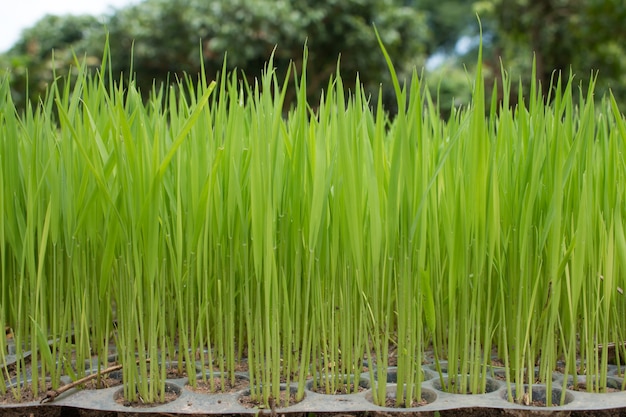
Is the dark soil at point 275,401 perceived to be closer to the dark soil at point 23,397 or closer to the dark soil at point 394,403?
the dark soil at point 394,403

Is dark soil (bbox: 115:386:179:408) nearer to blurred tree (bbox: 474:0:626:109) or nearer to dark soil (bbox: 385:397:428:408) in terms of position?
dark soil (bbox: 385:397:428:408)

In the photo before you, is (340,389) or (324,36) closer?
(340,389)

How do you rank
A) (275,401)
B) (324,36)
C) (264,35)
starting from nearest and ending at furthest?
(275,401) < (264,35) < (324,36)

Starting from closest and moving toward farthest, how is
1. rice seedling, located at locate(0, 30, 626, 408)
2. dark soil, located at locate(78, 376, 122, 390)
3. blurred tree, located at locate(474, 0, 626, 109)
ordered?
rice seedling, located at locate(0, 30, 626, 408), dark soil, located at locate(78, 376, 122, 390), blurred tree, located at locate(474, 0, 626, 109)

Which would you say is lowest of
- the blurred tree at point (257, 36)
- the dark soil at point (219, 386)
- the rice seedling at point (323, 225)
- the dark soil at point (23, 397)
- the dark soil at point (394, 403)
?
the dark soil at point (23, 397)

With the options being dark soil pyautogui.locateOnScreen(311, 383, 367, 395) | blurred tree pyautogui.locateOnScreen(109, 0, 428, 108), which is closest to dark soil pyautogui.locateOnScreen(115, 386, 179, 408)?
dark soil pyautogui.locateOnScreen(311, 383, 367, 395)

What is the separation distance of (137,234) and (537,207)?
559 millimetres

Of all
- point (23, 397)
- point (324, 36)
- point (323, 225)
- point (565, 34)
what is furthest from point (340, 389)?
point (565, 34)

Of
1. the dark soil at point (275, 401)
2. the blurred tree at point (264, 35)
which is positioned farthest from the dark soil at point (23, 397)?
the blurred tree at point (264, 35)

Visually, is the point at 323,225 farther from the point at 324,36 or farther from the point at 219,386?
the point at 324,36

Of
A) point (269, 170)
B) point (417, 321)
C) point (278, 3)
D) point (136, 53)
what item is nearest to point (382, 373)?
point (417, 321)

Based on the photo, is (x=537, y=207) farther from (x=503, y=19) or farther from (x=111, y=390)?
(x=503, y=19)

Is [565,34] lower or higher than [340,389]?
higher

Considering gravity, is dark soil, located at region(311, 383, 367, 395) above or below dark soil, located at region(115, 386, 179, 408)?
above
